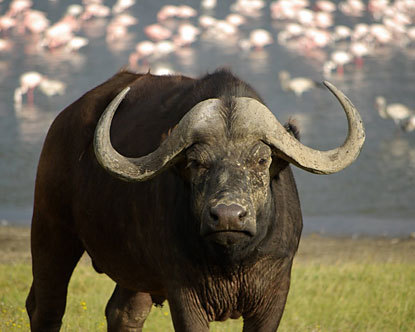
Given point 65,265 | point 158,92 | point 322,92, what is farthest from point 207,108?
point 322,92

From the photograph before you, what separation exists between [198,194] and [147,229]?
1.95ft

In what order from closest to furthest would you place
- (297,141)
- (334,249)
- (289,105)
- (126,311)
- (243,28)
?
(297,141), (126,311), (334,249), (289,105), (243,28)

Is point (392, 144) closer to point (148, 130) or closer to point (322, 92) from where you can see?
point (322, 92)

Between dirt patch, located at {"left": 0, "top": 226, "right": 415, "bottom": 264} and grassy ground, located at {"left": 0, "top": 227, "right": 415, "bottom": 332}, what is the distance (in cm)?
6

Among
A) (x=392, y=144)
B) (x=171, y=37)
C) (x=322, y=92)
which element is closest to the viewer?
(x=392, y=144)

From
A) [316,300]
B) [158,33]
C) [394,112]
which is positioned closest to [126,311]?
[316,300]

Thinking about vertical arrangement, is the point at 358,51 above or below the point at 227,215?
below

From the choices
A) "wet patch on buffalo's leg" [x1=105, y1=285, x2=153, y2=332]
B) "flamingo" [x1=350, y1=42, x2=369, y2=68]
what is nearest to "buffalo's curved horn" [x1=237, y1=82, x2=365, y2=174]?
"wet patch on buffalo's leg" [x1=105, y1=285, x2=153, y2=332]

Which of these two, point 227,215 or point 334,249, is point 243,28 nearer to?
point 334,249

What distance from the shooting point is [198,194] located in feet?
13.9

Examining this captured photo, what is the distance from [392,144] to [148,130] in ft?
38.1

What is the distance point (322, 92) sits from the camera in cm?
2073

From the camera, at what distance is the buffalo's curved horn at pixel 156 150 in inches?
167

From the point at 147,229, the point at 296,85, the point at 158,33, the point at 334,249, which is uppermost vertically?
the point at 147,229
